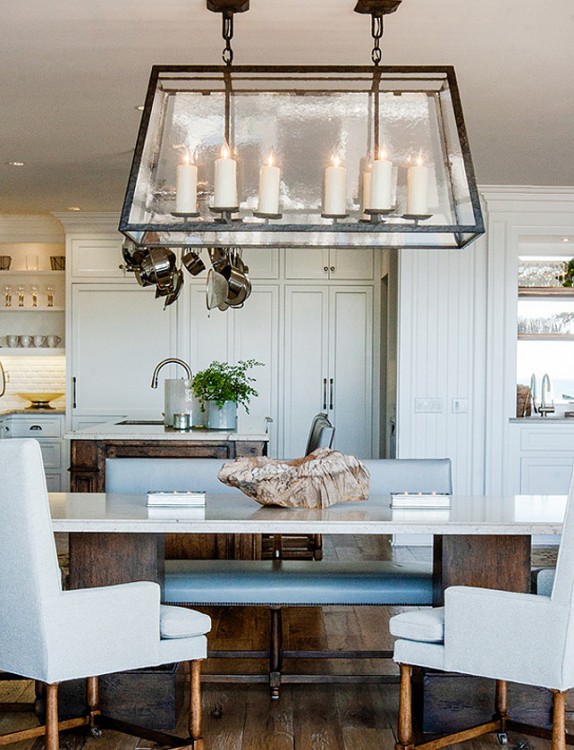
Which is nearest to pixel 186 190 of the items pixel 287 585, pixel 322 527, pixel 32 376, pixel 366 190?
pixel 366 190

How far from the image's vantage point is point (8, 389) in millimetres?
8203

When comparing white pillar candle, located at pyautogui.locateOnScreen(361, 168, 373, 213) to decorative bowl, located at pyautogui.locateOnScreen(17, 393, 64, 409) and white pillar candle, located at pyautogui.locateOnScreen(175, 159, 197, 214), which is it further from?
decorative bowl, located at pyautogui.locateOnScreen(17, 393, 64, 409)

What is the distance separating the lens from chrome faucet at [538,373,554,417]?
21.6ft

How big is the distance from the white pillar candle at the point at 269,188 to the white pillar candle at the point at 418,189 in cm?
42

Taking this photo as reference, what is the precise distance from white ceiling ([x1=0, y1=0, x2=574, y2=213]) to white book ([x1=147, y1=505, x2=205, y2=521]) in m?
1.71

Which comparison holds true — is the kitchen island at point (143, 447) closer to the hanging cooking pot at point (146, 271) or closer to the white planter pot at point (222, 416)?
the white planter pot at point (222, 416)

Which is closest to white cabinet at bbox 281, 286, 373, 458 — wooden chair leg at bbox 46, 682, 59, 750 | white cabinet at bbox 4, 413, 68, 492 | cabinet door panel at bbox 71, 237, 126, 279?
cabinet door panel at bbox 71, 237, 126, 279

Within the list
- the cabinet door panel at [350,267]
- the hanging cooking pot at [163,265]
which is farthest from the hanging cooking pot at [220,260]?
the cabinet door panel at [350,267]

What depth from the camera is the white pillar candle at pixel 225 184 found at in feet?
9.20

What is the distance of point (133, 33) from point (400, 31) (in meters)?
0.99

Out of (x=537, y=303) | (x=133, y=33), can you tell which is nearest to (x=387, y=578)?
(x=133, y=33)

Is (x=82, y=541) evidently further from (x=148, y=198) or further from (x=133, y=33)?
(x=133, y=33)

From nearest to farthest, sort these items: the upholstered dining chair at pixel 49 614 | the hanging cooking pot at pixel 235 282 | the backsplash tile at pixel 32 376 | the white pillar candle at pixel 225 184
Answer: the upholstered dining chair at pixel 49 614, the white pillar candle at pixel 225 184, the hanging cooking pot at pixel 235 282, the backsplash tile at pixel 32 376

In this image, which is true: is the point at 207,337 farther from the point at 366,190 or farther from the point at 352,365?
the point at 366,190
